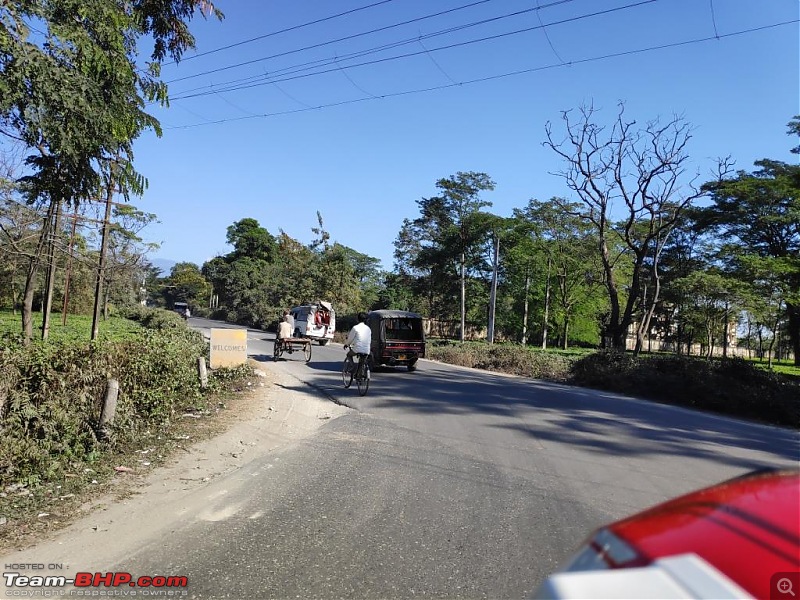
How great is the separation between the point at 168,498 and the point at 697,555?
203 inches

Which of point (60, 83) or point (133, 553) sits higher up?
point (60, 83)

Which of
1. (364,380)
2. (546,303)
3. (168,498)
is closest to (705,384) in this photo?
(364,380)

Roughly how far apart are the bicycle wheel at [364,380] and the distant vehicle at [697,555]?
1096cm

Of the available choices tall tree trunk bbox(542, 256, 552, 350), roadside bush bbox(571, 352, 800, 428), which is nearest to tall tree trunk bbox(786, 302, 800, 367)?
tall tree trunk bbox(542, 256, 552, 350)

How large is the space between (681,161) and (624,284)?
3149 cm

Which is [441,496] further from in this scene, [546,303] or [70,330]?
[546,303]

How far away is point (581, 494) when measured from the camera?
18.4 feet

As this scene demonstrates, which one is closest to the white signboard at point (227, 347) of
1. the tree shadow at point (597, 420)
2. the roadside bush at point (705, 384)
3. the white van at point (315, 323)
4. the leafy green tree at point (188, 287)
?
the tree shadow at point (597, 420)

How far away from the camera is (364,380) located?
12.6 m

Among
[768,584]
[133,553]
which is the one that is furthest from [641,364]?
[768,584]

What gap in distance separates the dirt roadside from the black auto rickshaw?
791 cm

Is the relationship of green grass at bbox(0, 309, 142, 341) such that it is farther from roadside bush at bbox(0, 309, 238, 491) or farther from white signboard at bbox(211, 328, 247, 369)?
roadside bush at bbox(0, 309, 238, 491)

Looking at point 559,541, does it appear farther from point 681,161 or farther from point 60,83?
point 681,161

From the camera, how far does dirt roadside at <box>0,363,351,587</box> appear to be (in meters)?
4.01
